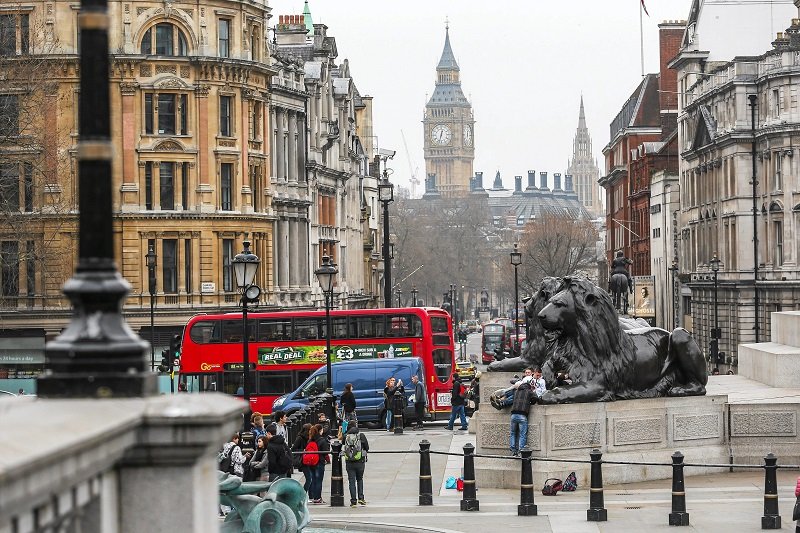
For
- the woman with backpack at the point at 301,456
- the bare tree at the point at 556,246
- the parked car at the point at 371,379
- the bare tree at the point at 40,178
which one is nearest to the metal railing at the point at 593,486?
the woman with backpack at the point at 301,456

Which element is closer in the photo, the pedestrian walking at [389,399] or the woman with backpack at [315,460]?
the woman with backpack at [315,460]

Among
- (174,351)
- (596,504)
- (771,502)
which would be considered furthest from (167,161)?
(771,502)

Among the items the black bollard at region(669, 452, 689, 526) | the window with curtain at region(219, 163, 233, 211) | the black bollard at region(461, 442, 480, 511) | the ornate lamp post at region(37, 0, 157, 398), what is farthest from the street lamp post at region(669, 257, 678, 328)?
the ornate lamp post at region(37, 0, 157, 398)

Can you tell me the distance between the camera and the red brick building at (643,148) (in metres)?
115

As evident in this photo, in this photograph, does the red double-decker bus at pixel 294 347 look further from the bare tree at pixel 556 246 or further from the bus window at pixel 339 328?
the bare tree at pixel 556 246

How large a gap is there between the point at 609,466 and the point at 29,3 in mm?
40962

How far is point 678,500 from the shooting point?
70.5 feet

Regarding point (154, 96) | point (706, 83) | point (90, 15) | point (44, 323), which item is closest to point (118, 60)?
point (154, 96)

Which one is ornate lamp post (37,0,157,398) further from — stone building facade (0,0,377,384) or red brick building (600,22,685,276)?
red brick building (600,22,685,276)

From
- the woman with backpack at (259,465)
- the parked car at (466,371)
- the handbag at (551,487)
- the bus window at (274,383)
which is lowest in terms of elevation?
the parked car at (466,371)

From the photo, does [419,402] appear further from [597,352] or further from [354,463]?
[354,463]

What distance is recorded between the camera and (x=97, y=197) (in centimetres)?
787

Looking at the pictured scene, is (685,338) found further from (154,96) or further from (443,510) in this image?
(154,96)

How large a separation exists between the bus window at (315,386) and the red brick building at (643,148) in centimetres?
7137
